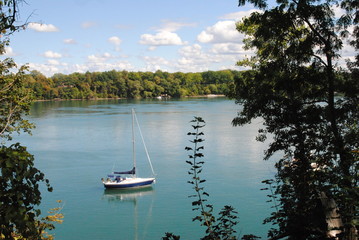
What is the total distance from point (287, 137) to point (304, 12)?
9.09 ft

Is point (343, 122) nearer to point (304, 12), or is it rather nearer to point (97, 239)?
point (304, 12)

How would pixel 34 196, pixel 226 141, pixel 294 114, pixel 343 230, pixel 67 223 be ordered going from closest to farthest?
pixel 343 230, pixel 34 196, pixel 294 114, pixel 67 223, pixel 226 141

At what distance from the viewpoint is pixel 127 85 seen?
116 m

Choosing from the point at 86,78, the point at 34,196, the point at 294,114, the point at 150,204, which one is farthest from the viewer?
the point at 86,78

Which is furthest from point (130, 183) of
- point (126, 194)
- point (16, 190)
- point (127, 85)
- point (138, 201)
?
point (127, 85)

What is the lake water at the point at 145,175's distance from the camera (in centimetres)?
1579

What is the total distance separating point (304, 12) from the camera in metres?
7.47

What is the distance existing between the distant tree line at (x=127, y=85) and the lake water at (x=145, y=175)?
238ft

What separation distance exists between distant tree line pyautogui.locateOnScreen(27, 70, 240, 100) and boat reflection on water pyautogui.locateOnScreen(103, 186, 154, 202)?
90.2m

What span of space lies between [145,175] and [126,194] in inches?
114

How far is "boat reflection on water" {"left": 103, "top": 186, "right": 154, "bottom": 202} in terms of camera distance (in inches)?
782

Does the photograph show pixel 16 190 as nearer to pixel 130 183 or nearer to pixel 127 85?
pixel 130 183

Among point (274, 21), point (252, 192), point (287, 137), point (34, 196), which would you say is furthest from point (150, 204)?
point (34, 196)

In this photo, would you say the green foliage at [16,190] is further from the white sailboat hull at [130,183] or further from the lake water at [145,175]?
the white sailboat hull at [130,183]
